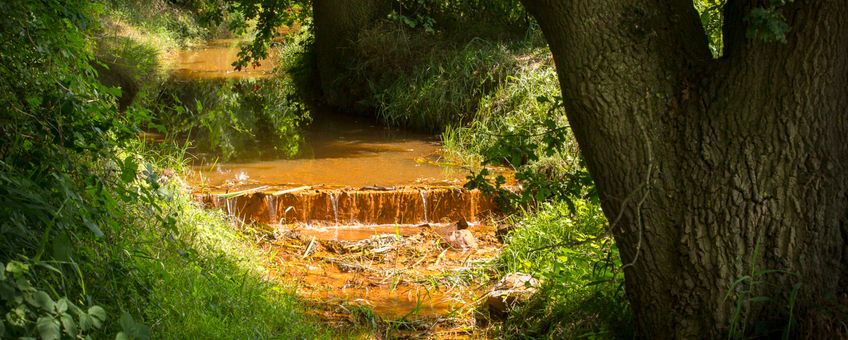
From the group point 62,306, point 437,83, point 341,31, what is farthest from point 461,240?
point 341,31

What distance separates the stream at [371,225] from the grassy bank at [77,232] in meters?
1.13

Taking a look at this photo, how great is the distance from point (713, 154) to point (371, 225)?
5.18 m

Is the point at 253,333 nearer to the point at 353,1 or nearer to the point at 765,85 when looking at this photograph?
the point at 765,85

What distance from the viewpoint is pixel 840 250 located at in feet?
14.2

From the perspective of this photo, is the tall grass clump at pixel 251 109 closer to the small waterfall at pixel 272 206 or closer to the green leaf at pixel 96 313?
the small waterfall at pixel 272 206

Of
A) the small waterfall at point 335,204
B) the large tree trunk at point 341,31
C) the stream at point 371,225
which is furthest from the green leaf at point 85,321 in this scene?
the large tree trunk at point 341,31

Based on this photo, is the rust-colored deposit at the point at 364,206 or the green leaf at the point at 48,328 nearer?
the green leaf at the point at 48,328

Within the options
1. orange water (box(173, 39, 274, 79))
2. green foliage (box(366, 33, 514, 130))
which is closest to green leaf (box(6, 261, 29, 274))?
green foliage (box(366, 33, 514, 130))

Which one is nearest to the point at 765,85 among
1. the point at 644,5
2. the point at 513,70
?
the point at 644,5

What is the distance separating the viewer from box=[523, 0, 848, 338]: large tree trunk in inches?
164

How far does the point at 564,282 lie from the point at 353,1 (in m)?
8.97

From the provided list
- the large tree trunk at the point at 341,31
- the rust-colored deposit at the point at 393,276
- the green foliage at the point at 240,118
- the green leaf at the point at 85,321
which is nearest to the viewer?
the green leaf at the point at 85,321

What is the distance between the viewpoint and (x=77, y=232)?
375 centimetres

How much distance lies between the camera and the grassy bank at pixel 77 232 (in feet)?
10.2
